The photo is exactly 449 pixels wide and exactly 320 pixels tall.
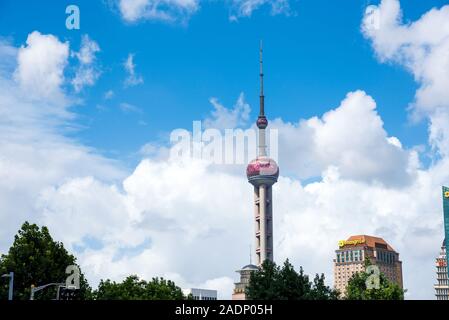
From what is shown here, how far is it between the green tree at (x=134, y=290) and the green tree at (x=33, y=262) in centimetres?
1694

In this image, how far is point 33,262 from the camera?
6994 cm

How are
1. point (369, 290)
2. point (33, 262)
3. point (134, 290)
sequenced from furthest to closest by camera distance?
point (134, 290) < point (369, 290) < point (33, 262)

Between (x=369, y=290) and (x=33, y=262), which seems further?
(x=369, y=290)

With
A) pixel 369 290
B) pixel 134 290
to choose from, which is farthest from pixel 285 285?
pixel 134 290

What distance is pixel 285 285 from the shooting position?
7856 centimetres

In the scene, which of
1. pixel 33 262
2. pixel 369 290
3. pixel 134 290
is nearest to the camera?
pixel 33 262

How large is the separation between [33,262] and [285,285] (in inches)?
1178

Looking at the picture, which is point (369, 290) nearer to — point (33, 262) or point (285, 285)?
point (285, 285)

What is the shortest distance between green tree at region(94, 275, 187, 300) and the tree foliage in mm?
14800

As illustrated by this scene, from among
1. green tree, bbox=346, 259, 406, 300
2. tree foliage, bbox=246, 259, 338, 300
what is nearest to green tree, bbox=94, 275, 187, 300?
tree foliage, bbox=246, 259, 338, 300
